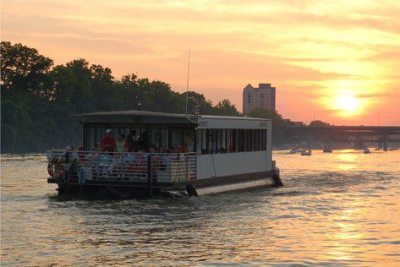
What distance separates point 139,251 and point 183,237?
313 centimetres

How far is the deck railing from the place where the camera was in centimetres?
3753

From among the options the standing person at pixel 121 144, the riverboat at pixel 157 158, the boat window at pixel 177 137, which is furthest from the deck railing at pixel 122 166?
the boat window at pixel 177 137

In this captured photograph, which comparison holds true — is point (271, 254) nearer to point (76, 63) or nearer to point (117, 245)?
point (117, 245)

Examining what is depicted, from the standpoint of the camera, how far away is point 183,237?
89.0 ft

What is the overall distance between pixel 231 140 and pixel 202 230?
51.5ft

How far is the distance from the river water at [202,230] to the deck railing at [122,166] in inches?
44.9

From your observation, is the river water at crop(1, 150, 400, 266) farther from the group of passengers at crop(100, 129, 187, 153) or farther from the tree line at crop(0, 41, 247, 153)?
the tree line at crop(0, 41, 247, 153)

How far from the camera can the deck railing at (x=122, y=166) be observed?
123ft

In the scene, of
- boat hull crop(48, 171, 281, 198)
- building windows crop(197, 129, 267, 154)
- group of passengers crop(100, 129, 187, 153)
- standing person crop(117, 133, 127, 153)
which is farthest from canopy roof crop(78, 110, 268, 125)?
boat hull crop(48, 171, 281, 198)

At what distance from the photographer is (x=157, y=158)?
37.6 m

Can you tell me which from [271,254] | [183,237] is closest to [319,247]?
[271,254]

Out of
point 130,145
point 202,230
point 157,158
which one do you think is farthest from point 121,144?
point 202,230

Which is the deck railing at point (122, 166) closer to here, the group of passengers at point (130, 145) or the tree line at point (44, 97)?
the group of passengers at point (130, 145)

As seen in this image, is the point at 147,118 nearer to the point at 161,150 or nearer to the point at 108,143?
the point at 161,150
